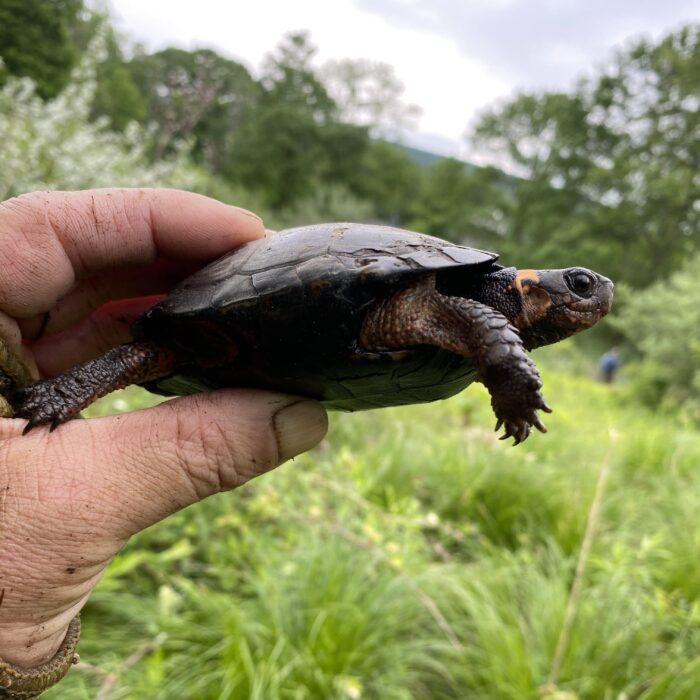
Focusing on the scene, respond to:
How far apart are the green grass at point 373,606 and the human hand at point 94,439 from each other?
29.6 inches

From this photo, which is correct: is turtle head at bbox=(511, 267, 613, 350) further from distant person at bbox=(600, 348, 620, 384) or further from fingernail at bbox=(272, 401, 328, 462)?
distant person at bbox=(600, 348, 620, 384)

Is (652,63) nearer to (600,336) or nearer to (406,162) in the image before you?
(600,336)

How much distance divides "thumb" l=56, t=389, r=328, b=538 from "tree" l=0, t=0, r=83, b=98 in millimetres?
3668

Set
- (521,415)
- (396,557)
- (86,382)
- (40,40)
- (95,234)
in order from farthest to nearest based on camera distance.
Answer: (40,40) → (396,557) → (95,234) → (86,382) → (521,415)

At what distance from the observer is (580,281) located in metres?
1.23

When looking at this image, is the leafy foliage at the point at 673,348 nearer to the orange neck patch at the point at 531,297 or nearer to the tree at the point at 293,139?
the orange neck patch at the point at 531,297

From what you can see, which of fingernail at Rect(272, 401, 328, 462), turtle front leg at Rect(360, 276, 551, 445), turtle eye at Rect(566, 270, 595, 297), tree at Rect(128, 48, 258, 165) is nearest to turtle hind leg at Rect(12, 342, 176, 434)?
fingernail at Rect(272, 401, 328, 462)

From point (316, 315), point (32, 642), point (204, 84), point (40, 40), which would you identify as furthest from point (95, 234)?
point (204, 84)

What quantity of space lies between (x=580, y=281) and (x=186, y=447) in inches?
37.2

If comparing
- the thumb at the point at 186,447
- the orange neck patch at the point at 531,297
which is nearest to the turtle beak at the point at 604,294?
the orange neck patch at the point at 531,297

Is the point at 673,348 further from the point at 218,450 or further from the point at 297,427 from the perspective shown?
the point at 218,450

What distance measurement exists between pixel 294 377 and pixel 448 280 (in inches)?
16.3

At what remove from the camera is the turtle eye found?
1223 millimetres

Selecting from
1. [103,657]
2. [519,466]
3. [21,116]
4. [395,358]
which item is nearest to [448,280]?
[395,358]
